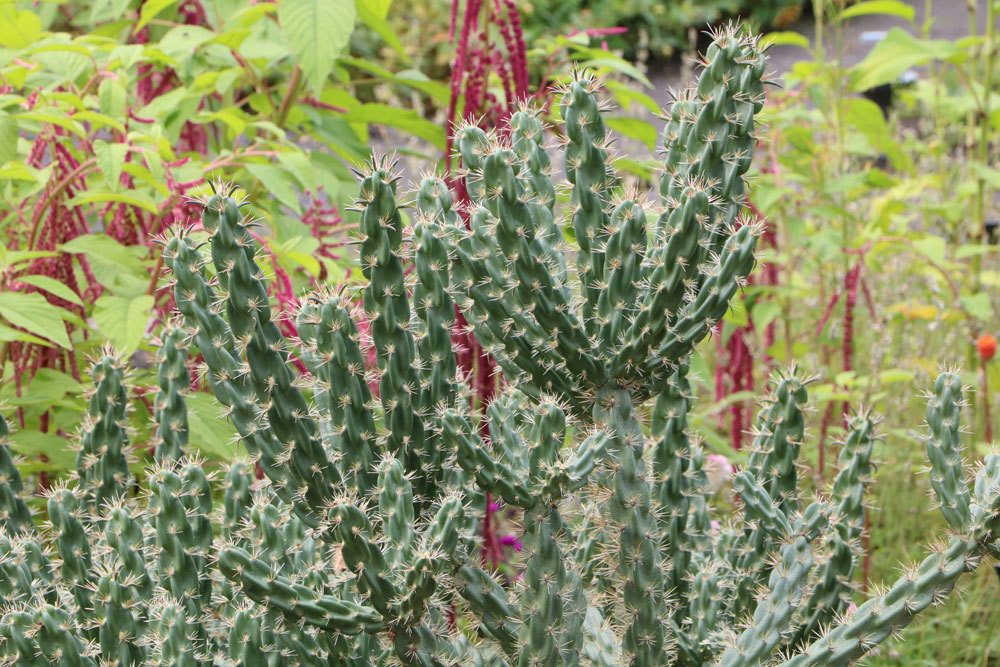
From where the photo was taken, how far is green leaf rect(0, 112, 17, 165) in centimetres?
231

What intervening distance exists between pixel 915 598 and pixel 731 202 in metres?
0.69

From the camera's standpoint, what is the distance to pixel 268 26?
310 centimetres

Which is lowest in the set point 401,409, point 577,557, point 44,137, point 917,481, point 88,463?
point 917,481

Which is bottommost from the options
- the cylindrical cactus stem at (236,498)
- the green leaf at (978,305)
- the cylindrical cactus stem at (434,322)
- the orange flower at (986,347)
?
the orange flower at (986,347)

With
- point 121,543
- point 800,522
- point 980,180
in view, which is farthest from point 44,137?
point 980,180

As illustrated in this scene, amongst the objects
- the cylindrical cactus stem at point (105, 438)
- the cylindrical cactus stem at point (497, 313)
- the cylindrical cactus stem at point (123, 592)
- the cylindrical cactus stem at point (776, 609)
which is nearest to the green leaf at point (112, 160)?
the cylindrical cactus stem at point (105, 438)

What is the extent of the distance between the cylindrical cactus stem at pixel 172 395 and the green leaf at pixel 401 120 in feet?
4.11

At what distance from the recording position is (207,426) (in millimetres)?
2391

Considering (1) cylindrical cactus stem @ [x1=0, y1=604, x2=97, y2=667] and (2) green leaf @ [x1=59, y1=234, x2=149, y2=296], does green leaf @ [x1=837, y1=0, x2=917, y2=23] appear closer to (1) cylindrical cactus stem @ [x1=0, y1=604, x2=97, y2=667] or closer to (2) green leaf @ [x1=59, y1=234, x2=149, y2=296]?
(2) green leaf @ [x1=59, y1=234, x2=149, y2=296]

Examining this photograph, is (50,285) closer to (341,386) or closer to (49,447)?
(49,447)

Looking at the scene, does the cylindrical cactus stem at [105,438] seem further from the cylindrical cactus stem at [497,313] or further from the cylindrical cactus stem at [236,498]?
the cylindrical cactus stem at [497,313]

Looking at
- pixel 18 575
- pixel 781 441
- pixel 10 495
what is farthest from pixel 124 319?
pixel 781 441

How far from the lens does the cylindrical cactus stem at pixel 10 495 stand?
1971 millimetres

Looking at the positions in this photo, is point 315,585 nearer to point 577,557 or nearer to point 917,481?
point 577,557
